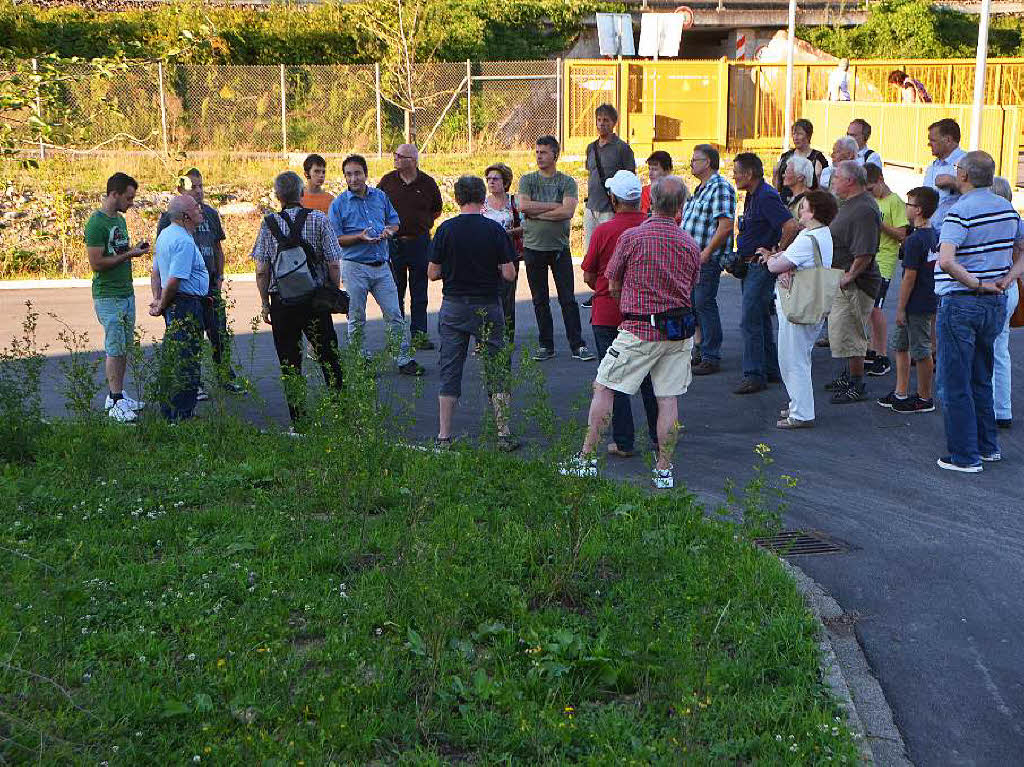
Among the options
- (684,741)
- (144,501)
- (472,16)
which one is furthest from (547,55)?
(684,741)

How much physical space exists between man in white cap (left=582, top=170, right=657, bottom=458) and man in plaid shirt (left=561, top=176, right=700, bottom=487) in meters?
0.52

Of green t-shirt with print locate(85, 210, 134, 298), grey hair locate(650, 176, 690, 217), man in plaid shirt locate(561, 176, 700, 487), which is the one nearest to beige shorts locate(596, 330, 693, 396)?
man in plaid shirt locate(561, 176, 700, 487)

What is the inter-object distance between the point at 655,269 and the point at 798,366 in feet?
7.42

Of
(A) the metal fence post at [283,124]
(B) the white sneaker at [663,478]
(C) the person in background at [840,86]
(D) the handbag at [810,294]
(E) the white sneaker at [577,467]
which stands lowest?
(B) the white sneaker at [663,478]

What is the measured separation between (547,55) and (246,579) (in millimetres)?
31630

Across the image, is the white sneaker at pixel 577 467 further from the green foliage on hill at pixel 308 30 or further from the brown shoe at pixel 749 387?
the green foliage on hill at pixel 308 30

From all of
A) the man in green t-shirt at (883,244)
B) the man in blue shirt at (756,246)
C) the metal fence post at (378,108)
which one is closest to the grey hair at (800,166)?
the man in blue shirt at (756,246)

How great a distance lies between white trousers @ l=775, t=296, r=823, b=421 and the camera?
30.0ft

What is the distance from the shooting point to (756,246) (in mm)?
10164

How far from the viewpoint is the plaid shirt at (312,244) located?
8867 mm

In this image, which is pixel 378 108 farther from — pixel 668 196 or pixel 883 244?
pixel 668 196

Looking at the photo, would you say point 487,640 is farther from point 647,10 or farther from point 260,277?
point 647,10

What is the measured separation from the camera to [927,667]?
5262 mm

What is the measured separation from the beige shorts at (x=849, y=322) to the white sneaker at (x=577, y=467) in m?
3.89
